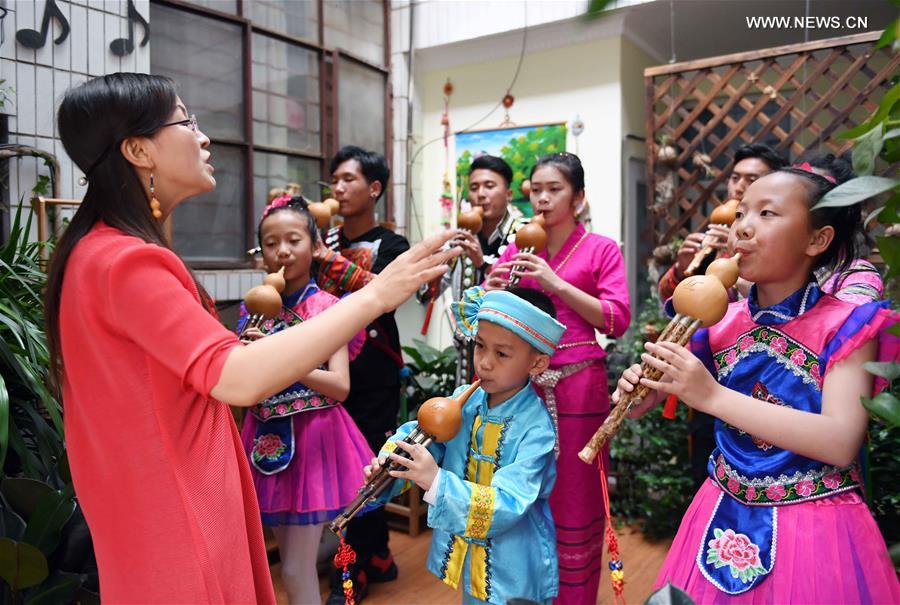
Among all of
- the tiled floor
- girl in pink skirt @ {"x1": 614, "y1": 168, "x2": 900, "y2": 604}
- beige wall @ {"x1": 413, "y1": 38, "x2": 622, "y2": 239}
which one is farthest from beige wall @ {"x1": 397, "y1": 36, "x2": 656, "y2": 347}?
girl in pink skirt @ {"x1": 614, "y1": 168, "x2": 900, "y2": 604}

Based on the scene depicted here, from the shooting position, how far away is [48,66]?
8.73 feet

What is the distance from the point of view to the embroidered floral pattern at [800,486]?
126cm

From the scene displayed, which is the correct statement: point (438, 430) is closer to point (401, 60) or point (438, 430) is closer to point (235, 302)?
point (235, 302)

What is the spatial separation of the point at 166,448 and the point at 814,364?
3.80 ft

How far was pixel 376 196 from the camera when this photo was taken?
9.77ft

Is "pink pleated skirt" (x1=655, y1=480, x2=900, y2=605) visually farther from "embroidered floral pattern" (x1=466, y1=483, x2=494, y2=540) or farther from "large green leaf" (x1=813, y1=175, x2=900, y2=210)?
"large green leaf" (x1=813, y1=175, x2=900, y2=210)

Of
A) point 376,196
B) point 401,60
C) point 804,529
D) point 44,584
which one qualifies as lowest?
point 44,584

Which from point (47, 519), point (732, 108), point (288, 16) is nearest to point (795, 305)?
point (47, 519)

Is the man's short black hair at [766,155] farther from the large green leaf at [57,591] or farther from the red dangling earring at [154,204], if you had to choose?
the large green leaf at [57,591]

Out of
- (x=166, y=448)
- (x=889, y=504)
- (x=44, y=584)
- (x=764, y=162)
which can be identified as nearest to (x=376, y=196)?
(x=764, y=162)

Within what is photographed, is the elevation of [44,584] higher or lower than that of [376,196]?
lower

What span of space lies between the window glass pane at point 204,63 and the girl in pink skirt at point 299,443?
1548 mm

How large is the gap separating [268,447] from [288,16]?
2.92m

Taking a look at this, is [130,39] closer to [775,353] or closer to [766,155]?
[766,155]
